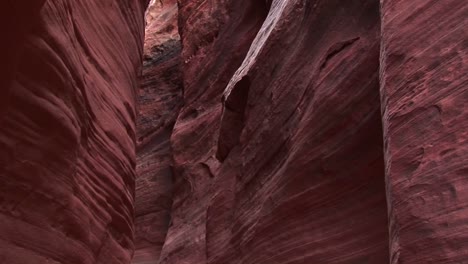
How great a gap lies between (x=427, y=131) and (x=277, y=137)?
390 centimetres

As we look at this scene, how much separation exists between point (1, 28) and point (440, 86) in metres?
3.00

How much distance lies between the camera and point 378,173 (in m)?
7.02

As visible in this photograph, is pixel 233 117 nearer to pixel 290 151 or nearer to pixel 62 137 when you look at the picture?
pixel 290 151

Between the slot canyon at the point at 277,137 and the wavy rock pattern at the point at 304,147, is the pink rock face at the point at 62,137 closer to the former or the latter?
the slot canyon at the point at 277,137

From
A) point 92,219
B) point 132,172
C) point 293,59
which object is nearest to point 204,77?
point 293,59

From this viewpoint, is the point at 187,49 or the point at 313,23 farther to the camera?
the point at 187,49

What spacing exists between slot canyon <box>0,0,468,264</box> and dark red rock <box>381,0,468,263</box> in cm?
1

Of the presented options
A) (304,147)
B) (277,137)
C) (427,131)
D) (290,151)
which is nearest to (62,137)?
(427,131)

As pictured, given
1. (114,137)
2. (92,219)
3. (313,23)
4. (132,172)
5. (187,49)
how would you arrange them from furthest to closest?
(187,49)
(313,23)
(132,172)
(114,137)
(92,219)

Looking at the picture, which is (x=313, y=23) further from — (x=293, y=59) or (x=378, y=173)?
(x=378, y=173)

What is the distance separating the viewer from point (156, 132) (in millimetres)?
16500

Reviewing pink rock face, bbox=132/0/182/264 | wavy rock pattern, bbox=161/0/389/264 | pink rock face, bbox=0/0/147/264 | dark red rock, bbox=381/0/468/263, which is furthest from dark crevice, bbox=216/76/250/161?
dark red rock, bbox=381/0/468/263

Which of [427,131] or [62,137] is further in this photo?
[62,137]

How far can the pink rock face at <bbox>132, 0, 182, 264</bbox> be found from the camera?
1488 centimetres
